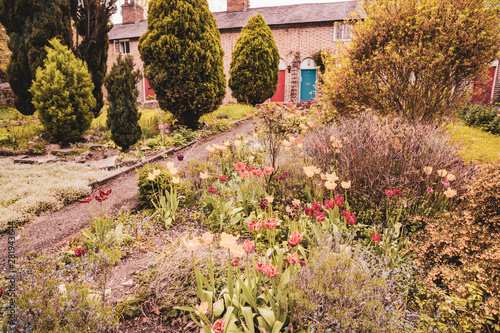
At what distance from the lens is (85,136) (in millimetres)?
8516

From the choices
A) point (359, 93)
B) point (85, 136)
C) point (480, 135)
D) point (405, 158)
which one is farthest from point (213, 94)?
point (480, 135)

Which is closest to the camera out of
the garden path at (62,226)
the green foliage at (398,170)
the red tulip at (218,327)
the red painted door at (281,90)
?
the red tulip at (218,327)

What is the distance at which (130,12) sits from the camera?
84.3ft

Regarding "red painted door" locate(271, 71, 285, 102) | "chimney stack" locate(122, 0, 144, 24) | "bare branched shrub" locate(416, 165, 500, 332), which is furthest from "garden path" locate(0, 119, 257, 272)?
"chimney stack" locate(122, 0, 144, 24)

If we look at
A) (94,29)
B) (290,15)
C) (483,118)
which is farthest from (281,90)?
(94,29)

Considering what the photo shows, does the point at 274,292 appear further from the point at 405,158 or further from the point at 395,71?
the point at 395,71

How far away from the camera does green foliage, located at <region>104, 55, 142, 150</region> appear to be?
21.6ft

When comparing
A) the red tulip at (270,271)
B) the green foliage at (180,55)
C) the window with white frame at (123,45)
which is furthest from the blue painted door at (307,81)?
the red tulip at (270,271)

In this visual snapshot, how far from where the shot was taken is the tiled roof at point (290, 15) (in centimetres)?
1925

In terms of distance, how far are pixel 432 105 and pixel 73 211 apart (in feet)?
20.5

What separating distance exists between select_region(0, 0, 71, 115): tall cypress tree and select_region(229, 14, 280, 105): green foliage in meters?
7.47

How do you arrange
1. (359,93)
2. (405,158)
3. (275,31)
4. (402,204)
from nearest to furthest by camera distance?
(402,204)
(405,158)
(359,93)
(275,31)

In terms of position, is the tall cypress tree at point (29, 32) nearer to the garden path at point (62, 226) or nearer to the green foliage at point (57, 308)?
the garden path at point (62, 226)

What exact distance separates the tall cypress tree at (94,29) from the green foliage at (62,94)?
5.09 feet
